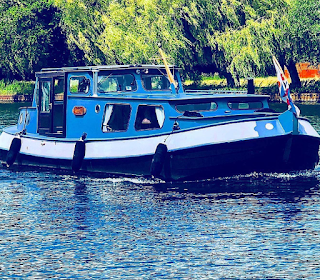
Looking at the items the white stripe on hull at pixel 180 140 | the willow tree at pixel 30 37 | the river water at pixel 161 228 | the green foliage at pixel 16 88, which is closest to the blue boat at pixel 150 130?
the white stripe on hull at pixel 180 140

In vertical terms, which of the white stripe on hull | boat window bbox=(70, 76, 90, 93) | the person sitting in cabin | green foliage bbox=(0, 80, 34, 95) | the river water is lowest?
the river water

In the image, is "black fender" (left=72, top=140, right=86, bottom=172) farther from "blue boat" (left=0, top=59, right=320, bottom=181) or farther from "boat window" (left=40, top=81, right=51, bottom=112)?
"boat window" (left=40, top=81, right=51, bottom=112)

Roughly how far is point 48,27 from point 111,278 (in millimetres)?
52668

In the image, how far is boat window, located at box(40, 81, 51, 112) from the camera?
24812 mm

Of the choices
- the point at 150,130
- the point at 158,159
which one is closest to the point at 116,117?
the point at 150,130

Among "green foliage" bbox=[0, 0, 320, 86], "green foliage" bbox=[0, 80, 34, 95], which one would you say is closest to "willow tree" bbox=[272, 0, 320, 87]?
"green foliage" bbox=[0, 0, 320, 86]

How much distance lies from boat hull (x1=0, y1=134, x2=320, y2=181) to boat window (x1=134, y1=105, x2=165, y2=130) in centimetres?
88

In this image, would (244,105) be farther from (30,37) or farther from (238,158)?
(30,37)

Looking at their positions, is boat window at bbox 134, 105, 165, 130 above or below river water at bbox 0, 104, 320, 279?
above

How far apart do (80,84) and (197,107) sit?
3.54 m

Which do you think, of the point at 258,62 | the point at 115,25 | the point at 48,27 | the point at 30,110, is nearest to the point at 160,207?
the point at 30,110

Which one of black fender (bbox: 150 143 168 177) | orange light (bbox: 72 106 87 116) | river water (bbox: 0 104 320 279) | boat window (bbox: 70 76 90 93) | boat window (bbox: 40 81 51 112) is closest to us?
river water (bbox: 0 104 320 279)

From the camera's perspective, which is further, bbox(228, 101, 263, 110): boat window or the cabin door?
the cabin door

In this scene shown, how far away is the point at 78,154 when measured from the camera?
23.1 metres
